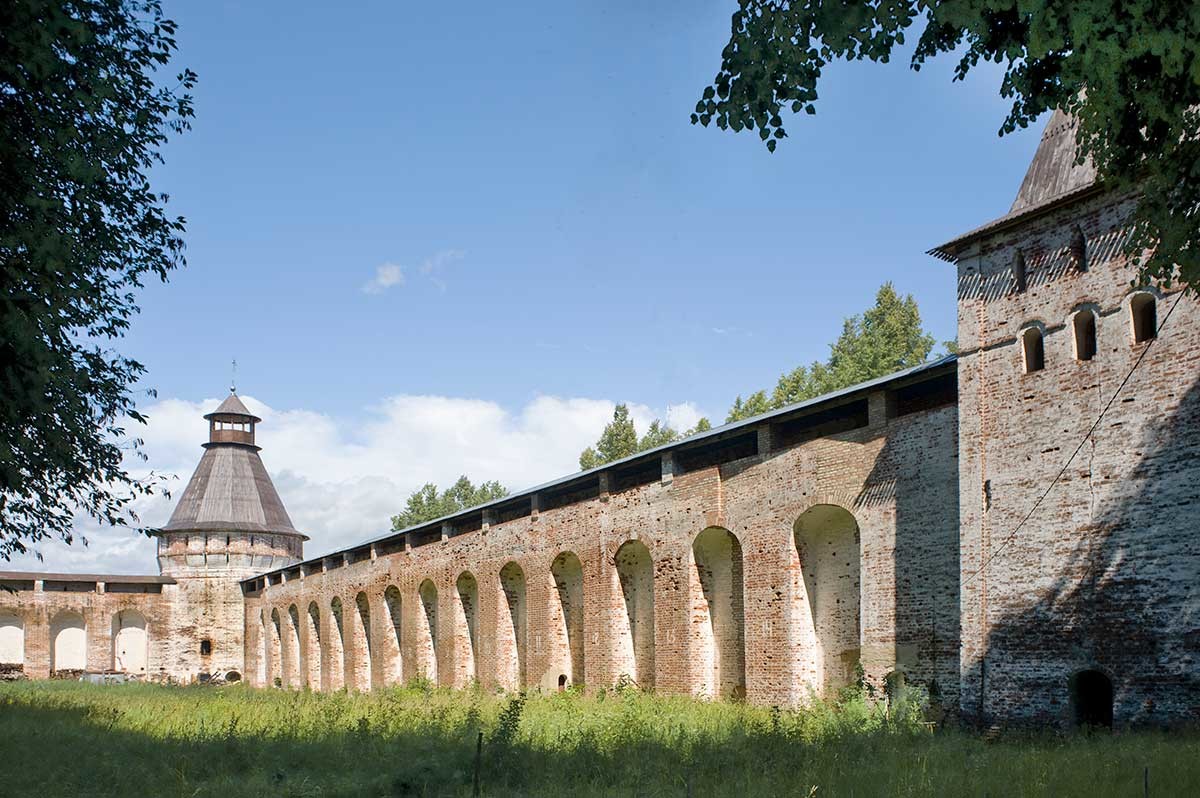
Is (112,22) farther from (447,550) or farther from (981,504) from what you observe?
(447,550)

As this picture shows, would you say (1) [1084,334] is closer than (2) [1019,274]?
Yes

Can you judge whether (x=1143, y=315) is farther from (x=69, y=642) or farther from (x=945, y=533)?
(x=69, y=642)

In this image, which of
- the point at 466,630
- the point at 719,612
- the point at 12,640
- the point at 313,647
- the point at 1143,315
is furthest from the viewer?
the point at 12,640

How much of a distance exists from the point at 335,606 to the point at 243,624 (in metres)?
11.1

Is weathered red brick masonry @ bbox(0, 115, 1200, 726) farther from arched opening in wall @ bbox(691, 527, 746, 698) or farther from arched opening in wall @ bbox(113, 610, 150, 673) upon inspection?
arched opening in wall @ bbox(113, 610, 150, 673)

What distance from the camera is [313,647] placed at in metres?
37.1

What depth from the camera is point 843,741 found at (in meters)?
12.1

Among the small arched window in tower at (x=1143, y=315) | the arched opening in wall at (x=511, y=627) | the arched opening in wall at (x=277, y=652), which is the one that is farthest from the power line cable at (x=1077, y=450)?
the arched opening in wall at (x=277, y=652)

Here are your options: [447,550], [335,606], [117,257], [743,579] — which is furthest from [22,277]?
[335,606]

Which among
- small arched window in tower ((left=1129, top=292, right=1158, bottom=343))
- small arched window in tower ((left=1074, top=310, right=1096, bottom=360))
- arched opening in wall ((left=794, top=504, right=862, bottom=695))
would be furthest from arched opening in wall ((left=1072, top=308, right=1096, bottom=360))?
arched opening in wall ((left=794, top=504, right=862, bottom=695))

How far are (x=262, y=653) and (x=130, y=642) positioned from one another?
5269mm

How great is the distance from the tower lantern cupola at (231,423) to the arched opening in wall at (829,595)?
34316 mm

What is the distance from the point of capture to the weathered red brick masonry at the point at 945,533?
39.4 ft

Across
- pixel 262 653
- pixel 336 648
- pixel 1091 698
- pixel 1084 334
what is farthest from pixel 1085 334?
pixel 262 653
